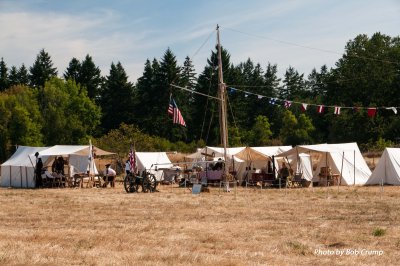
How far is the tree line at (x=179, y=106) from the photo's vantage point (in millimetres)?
58031

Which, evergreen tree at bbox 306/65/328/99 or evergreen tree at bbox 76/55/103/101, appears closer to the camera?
evergreen tree at bbox 76/55/103/101

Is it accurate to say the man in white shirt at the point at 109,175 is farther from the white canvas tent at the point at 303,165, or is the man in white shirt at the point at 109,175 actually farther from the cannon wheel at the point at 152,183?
the white canvas tent at the point at 303,165

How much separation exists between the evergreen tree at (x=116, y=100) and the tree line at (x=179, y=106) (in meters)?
0.11

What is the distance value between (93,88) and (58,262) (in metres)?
66.9

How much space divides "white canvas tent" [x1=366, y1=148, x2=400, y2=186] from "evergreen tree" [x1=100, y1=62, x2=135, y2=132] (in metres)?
45.3

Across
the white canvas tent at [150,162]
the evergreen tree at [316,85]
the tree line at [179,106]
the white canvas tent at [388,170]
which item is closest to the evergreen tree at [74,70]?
the tree line at [179,106]

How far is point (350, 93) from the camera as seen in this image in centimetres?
6225

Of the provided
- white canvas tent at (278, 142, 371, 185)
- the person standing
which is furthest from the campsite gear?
white canvas tent at (278, 142, 371, 185)

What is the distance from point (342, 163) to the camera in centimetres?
2755

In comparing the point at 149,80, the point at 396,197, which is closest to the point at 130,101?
the point at 149,80

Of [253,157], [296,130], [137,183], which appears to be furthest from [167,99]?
[137,183]

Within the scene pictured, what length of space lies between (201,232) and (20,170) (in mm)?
19622

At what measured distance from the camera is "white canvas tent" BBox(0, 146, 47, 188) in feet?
93.8

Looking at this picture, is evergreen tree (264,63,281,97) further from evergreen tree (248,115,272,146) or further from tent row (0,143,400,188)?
tent row (0,143,400,188)
